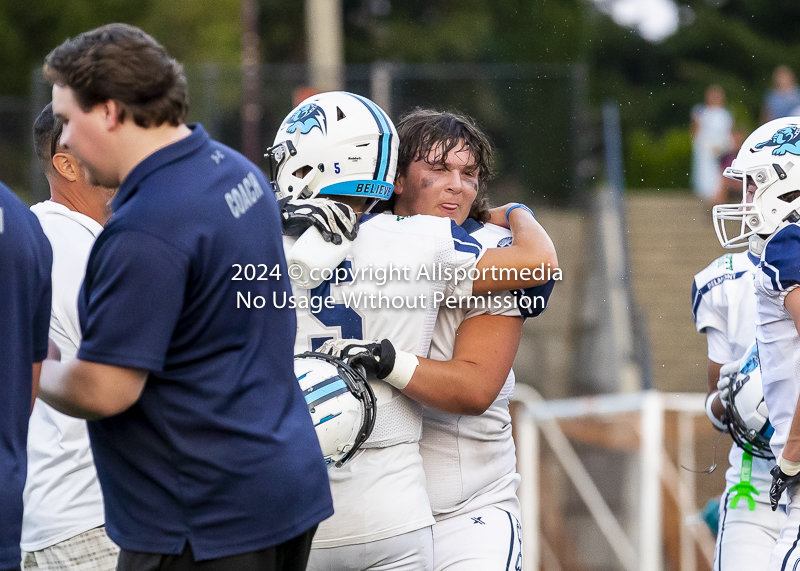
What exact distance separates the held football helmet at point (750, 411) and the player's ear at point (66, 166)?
→ 2444mm

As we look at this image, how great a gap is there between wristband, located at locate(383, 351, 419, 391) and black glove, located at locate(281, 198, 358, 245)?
36 cm

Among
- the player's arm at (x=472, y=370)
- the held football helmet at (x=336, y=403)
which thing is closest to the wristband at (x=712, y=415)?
the player's arm at (x=472, y=370)

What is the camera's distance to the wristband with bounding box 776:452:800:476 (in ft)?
10.5

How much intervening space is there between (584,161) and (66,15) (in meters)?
13.0

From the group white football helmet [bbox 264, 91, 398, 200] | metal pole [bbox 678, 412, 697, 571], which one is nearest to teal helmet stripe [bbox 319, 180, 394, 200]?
A: white football helmet [bbox 264, 91, 398, 200]

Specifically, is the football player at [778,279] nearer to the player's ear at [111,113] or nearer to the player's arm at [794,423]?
the player's arm at [794,423]

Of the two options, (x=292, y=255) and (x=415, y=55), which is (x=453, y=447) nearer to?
(x=292, y=255)

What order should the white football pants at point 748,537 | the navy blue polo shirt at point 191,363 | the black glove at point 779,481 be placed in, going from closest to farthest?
the navy blue polo shirt at point 191,363, the black glove at point 779,481, the white football pants at point 748,537

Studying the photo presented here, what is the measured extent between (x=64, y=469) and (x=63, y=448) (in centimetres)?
7

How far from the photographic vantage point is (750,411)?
368cm

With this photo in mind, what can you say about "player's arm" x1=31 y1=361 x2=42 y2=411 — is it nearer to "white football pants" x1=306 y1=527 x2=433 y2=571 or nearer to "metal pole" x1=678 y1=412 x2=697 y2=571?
"white football pants" x1=306 y1=527 x2=433 y2=571

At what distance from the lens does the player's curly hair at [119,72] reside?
7.64 feet

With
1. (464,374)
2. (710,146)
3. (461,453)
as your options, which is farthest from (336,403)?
(710,146)

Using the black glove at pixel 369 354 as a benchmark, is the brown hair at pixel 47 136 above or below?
above
